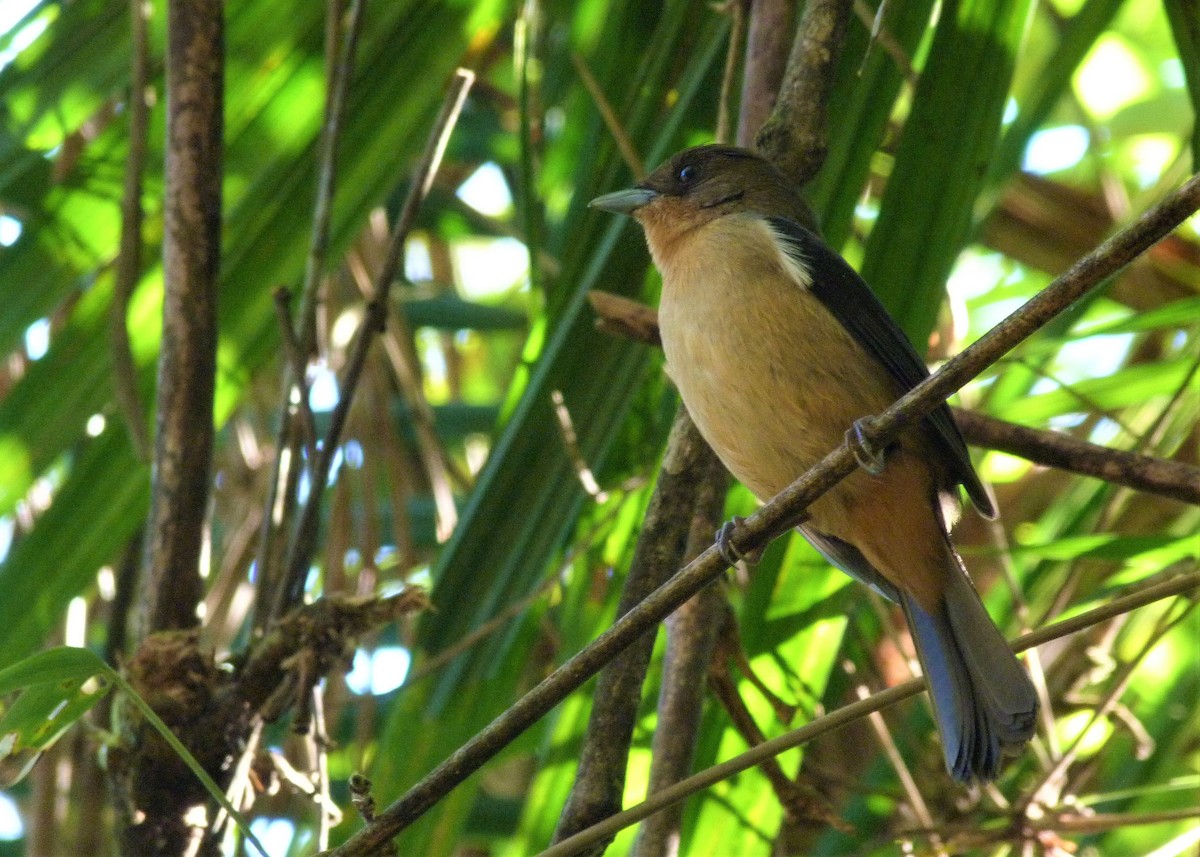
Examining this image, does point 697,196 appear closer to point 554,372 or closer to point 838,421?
point 554,372

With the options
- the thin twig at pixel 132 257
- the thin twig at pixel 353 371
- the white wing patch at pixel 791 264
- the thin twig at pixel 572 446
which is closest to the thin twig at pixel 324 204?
the thin twig at pixel 353 371

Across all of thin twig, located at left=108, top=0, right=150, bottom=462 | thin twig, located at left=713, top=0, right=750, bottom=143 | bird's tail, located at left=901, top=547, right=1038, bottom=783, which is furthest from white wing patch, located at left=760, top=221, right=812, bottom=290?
thin twig, located at left=108, top=0, right=150, bottom=462

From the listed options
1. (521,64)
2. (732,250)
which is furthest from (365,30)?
(732,250)

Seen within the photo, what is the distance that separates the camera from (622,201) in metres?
3.04

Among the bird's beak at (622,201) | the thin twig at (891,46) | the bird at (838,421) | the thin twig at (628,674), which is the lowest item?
the thin twig at (628,674)

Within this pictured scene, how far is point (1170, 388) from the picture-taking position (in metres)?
3.14

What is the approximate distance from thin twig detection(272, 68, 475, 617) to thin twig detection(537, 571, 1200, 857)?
0.90 m

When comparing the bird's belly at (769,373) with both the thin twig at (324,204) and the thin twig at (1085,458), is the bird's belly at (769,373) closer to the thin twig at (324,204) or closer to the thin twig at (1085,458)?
the thin twig at (1085,458)

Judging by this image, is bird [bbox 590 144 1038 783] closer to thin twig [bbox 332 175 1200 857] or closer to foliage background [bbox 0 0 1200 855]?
foliage background [bbox 0 0 1200 855]

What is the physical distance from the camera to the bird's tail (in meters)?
2.41

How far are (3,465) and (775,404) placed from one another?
159 cm

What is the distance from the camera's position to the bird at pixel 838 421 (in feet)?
8.28

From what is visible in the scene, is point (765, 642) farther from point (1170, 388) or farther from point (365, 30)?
point (365, 30)

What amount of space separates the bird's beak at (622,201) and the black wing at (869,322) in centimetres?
41
